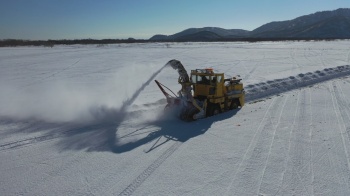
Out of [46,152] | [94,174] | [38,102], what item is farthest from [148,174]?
[38,102]

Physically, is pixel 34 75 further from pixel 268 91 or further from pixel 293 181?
pixel 293 181

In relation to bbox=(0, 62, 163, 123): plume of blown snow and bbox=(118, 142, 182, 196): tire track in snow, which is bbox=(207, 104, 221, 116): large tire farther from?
bbox=(118, 142, 182, 196): tire track in snow

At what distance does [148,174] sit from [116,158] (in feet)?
4.32

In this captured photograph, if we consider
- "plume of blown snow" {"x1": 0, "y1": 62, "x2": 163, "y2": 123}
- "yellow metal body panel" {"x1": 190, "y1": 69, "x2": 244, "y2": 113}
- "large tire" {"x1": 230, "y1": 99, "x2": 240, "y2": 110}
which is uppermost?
"yellow metal body panel" {"x1": 190, "y1": 69, "x2": 244, "y2": 113}

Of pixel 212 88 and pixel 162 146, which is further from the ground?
pixel 212 88

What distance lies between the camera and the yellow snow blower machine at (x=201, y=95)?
1291 cm

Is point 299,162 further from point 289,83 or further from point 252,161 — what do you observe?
point 289,83

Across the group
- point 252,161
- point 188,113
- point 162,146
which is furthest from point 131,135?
point 252,161

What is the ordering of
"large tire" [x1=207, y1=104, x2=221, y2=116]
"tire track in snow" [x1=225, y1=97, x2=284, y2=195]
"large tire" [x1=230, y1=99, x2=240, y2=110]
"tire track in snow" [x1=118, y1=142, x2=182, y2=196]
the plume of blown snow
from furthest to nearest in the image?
"large tire" [x1=230, y1=99, x2=240, y2=110] < "large tire" [x1=207, y1=104, x2=221, y2=116] < the plume of blown snow < "tire track in snow" [x1=225, y1=97, x2=284, y2=195] < "tire track in snow" [x1=118, y1=142, x2=182, y2=196]

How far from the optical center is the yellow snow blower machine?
508 inches

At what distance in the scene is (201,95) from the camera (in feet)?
45.4

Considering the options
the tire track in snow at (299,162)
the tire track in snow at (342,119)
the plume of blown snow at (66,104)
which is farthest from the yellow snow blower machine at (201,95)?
the tire track in snow at (342,119)

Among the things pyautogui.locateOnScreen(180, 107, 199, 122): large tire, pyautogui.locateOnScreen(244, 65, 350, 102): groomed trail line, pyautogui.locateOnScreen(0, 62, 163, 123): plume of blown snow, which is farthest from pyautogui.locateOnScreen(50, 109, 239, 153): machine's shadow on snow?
pyautogui.locateOnScreen(244, 65, 350, 102): groomed trail line

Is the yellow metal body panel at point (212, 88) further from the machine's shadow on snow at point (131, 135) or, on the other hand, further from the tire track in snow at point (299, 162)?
the tire track in snow at point (299, 162)
